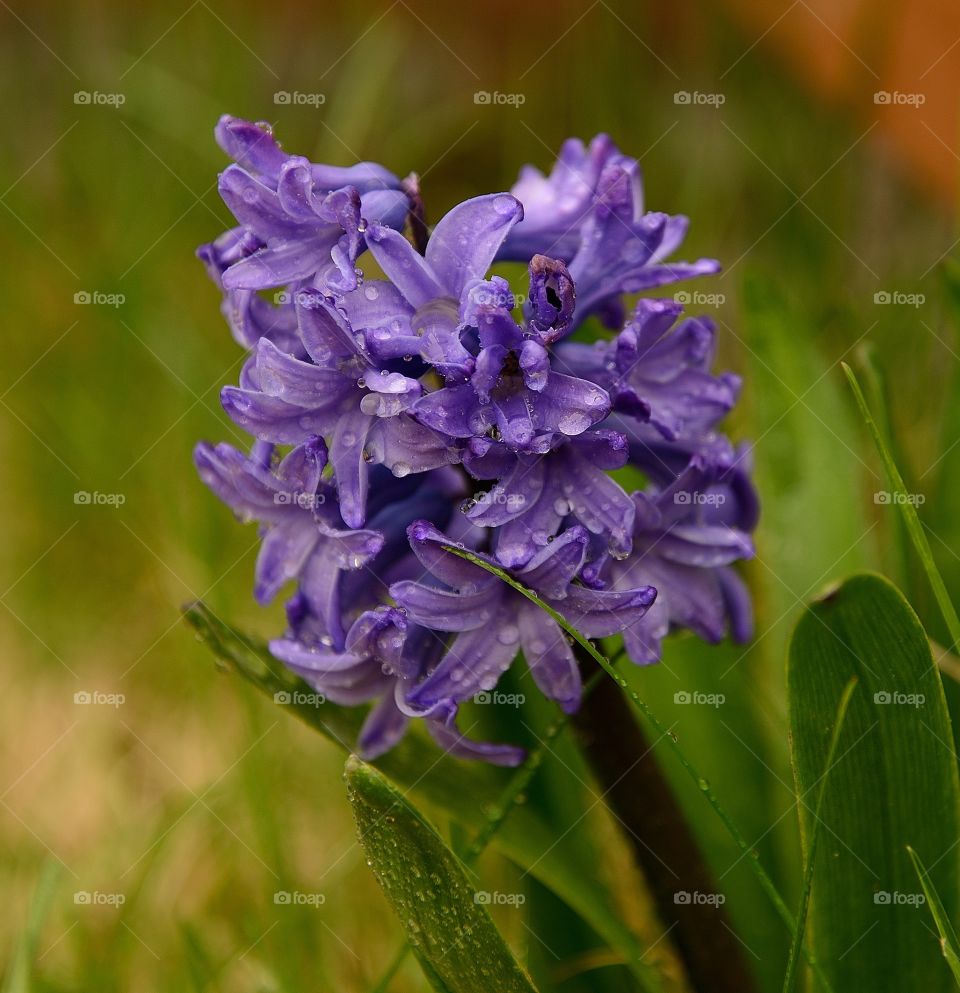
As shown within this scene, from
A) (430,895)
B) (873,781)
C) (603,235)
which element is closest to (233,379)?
(603,235)

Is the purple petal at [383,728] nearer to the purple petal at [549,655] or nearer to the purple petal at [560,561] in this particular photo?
the purple petal at [549,655]

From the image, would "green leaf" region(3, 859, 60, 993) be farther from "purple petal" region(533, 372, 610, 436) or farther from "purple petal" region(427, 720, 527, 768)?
"purple petal" region(533, 372, 610, 436)

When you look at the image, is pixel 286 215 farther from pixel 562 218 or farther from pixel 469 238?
pixel 562 218

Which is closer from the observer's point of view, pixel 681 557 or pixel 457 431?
pixel 457 431

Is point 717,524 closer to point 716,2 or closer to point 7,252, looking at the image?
point 716,2

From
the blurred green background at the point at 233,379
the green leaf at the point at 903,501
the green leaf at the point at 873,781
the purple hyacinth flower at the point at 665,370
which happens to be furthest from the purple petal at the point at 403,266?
the blurred green background at the point at 233,379

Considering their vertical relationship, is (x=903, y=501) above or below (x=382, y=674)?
A: above

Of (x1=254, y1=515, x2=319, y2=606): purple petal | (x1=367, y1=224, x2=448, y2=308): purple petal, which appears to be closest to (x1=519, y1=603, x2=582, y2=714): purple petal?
(x1=254, y1=515, x2=319, y2=606): purple petal
